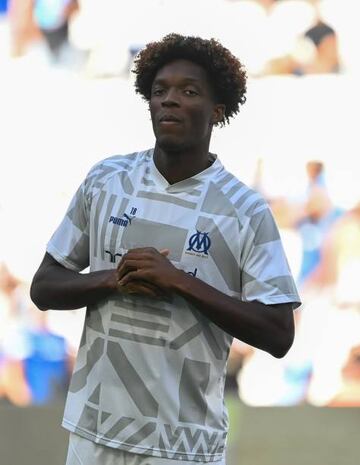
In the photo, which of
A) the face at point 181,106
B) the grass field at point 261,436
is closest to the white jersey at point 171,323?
the face at point 181,106

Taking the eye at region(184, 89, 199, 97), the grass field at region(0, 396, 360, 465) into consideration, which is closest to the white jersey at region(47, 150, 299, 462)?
the eye at region(184, 89, 199, 97)

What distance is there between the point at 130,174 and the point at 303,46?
1.90 m

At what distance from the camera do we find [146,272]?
2365mm

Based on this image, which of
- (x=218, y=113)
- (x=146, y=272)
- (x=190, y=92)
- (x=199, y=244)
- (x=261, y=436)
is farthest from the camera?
(x=261, y=436)

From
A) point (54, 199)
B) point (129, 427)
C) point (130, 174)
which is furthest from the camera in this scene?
point (54, 199)

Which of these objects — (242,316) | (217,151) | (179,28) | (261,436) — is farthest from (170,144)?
(261,436)

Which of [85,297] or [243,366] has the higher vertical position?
[85,297]

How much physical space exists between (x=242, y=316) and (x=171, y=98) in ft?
1.80

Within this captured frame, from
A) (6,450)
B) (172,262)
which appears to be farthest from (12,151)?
(172,262)

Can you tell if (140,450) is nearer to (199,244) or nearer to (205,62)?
(199,244)

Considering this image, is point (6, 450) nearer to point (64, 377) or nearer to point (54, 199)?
point (64, 377)

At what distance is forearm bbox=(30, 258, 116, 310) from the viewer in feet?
8.11

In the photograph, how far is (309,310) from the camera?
14.2 ft

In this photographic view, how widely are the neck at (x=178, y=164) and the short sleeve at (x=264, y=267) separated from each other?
0.69 ft
